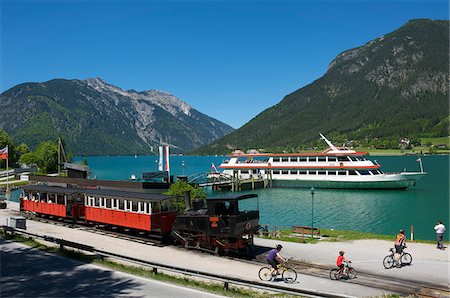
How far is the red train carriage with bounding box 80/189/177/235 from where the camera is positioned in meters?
24.8

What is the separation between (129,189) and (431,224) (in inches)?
1288

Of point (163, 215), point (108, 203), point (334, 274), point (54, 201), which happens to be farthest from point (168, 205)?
point (54, 201)

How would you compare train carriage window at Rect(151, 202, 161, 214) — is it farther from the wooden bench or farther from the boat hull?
the boat hull

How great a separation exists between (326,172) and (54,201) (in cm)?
5945

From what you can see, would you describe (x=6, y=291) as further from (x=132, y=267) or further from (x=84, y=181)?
(x=84, y=181)

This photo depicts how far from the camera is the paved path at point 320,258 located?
633 inches

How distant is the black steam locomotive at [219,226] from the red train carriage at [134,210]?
1.98m

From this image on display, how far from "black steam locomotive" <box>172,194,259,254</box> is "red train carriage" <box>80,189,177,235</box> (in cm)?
198

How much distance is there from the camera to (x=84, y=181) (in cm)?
3369

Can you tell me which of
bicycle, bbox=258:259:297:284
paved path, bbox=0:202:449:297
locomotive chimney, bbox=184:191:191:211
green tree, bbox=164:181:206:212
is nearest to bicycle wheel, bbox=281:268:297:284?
bicycle, bbox=258:259:297:284

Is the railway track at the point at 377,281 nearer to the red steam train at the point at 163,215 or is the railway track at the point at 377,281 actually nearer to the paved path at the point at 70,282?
the red steam train at the point at 163,215

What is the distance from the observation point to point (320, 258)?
68.5 ft

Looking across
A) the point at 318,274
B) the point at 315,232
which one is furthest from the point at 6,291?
the point at 315,232

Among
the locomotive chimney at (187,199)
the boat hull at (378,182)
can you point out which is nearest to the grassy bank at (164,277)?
the locomotive chimney at (187,199)
